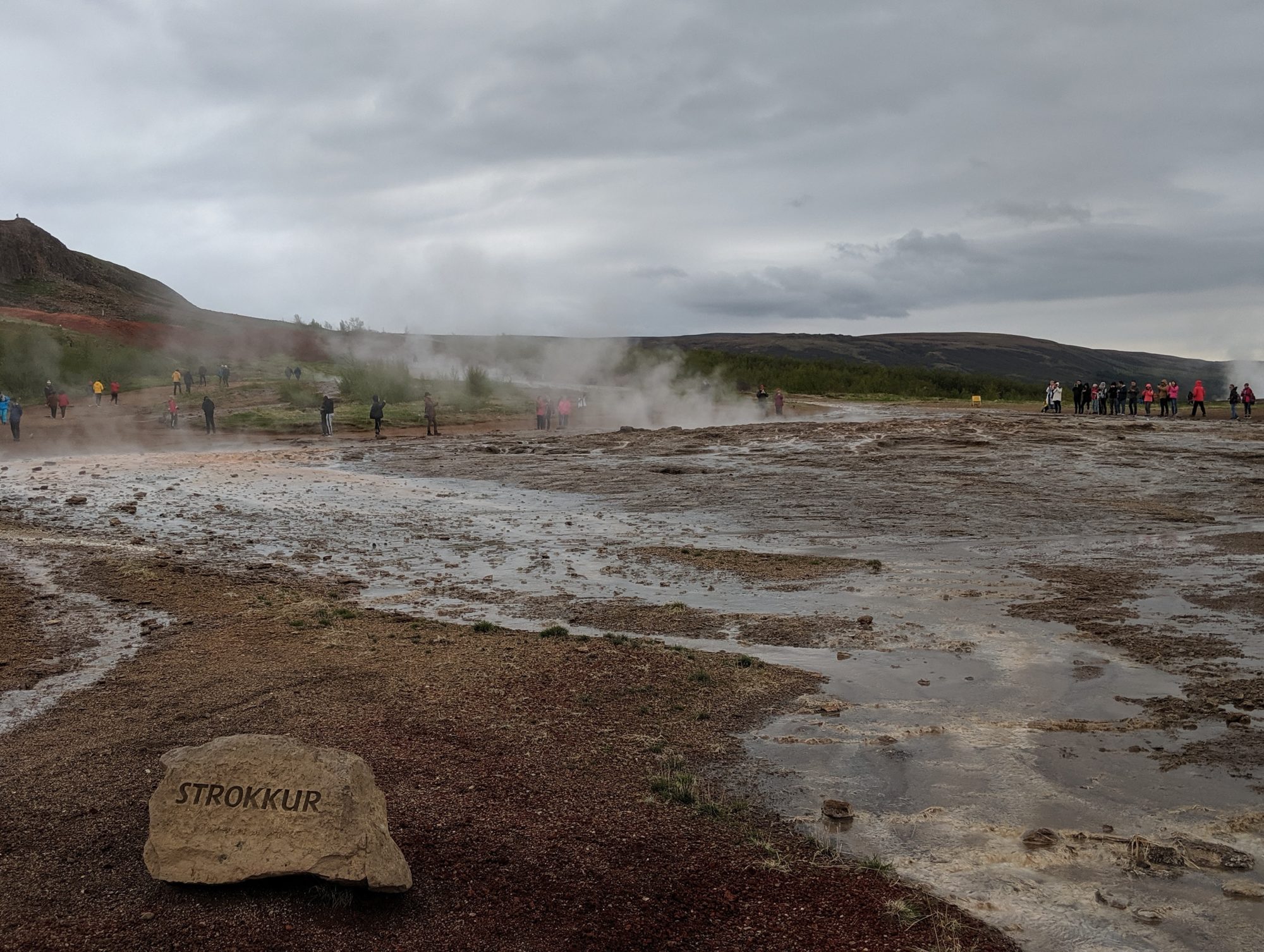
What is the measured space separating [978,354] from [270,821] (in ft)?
483

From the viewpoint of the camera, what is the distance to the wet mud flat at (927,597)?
5.27m

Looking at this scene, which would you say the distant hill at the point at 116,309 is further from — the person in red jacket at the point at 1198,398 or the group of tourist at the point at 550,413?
the person in red jacket at the point at 1198,398

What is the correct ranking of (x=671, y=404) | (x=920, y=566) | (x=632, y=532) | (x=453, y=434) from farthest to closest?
(x=671, y=404), (x=453, y=434), (x=632, y=532), (x=920, y=566)

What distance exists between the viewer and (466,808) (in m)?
5.43

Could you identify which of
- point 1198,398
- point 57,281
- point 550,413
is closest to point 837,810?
point 550,413

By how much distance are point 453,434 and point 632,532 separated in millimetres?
21848

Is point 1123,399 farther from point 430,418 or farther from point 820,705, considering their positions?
point 820,705

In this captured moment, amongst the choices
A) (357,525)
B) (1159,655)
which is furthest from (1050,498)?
(357,525)

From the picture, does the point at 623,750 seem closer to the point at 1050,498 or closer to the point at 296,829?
the point at 296,829

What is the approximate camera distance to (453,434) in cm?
3650

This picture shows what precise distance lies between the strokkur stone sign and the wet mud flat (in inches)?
91.7

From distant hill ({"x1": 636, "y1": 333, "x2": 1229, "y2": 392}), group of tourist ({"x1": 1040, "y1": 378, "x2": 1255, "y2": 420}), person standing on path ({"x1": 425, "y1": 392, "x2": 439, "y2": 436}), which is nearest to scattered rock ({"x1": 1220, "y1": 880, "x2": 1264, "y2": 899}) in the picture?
person standing on path ({"x1": 425, "y1": 392, "x2": 439, "y2": 436})

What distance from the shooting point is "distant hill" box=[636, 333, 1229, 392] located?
129m

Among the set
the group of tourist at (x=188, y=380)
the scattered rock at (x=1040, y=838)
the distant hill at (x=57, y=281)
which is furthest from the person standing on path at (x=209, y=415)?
the distant hill at (x=57, y=281)
